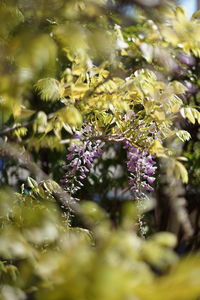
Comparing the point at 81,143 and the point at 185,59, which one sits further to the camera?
the point at 185,59

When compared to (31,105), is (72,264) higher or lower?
higher

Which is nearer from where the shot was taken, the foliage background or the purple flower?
the foliage background

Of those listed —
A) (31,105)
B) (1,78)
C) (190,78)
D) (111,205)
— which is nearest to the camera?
(1,78)

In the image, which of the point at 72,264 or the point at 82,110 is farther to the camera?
the point at 82,110

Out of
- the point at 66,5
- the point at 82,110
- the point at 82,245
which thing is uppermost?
the point at 66,5

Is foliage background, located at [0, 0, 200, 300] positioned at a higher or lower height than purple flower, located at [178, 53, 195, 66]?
higher

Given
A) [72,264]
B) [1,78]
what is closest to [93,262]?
[72,264]

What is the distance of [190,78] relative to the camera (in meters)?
2.88

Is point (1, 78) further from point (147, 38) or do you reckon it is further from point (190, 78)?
point (190, 78)

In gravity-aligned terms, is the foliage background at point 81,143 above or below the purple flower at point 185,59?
above

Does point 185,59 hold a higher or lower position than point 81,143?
lower

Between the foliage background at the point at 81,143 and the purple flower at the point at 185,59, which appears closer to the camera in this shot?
the foliage background at the point at 81,143

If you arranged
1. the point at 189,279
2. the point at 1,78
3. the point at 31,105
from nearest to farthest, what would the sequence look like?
the point at 189,279 → the point at 1,78 → the point at 31,105

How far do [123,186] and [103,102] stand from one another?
2129mm
